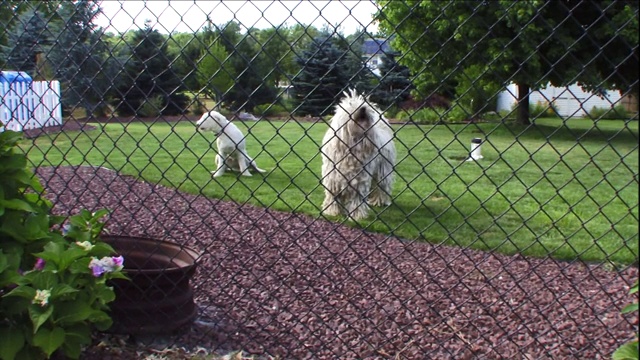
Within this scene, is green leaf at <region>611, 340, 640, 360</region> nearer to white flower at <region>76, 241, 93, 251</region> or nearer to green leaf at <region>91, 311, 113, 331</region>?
green leaf at <region>91, 311, 113, 331</region>

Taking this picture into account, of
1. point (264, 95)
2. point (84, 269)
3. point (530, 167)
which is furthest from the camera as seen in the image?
point (530, 167)

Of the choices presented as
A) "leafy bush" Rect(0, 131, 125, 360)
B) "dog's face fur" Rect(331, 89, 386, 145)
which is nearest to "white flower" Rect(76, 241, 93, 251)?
"leafy bush" Rect(0, 131, 125, 360)

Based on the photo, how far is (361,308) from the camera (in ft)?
12.3

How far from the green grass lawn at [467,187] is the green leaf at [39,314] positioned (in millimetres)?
1032

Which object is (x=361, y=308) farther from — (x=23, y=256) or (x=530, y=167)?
(x=530, y=167)

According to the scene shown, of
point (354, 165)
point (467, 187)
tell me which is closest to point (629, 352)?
point (467, 187)

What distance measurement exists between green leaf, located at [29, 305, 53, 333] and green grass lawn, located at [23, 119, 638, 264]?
1032mm

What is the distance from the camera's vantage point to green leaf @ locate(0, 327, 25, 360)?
237 cm

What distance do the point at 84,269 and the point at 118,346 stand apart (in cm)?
74

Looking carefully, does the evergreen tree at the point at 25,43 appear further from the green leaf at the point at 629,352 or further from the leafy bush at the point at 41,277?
the green leaf at the point at 629,352

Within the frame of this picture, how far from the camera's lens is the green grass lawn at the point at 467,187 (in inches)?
136

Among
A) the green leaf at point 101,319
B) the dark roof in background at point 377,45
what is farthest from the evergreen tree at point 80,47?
the dark roof in background at point 377,45

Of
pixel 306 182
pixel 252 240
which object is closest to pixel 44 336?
pixel 252 240

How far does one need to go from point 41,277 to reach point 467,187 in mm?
1851
